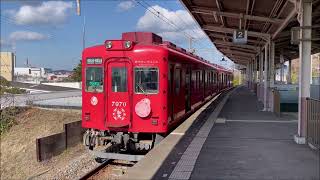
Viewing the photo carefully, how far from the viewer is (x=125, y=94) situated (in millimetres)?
11438

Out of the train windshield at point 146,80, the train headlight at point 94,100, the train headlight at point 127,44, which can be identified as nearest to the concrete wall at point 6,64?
the train headlight at point 94,100

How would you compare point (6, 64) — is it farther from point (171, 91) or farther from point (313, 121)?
point (313, 121)

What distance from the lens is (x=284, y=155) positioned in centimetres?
888

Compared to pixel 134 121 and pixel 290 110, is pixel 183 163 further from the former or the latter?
pixel 290 110

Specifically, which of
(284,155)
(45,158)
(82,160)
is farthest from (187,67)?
(45,158)

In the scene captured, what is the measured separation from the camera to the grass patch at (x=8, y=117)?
1086 inches

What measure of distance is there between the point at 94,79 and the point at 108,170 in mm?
2547

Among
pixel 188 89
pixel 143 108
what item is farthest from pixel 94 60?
pixel 188 89

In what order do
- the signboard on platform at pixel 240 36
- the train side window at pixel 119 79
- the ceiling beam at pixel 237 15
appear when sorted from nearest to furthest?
the train side window at pixel 119 79
the ceiling beam at pixel 237 15
the signboard on platform at pixel 240 36

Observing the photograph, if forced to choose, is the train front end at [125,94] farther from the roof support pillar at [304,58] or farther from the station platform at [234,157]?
the roof support pillar at [304,58]

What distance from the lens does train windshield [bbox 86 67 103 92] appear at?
38.5ft

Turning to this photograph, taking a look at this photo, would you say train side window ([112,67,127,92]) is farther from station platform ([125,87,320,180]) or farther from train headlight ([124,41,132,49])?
station platform ([125,87,320,180])

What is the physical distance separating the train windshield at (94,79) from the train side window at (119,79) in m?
0.38

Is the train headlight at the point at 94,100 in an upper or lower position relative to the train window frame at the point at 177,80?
lower
